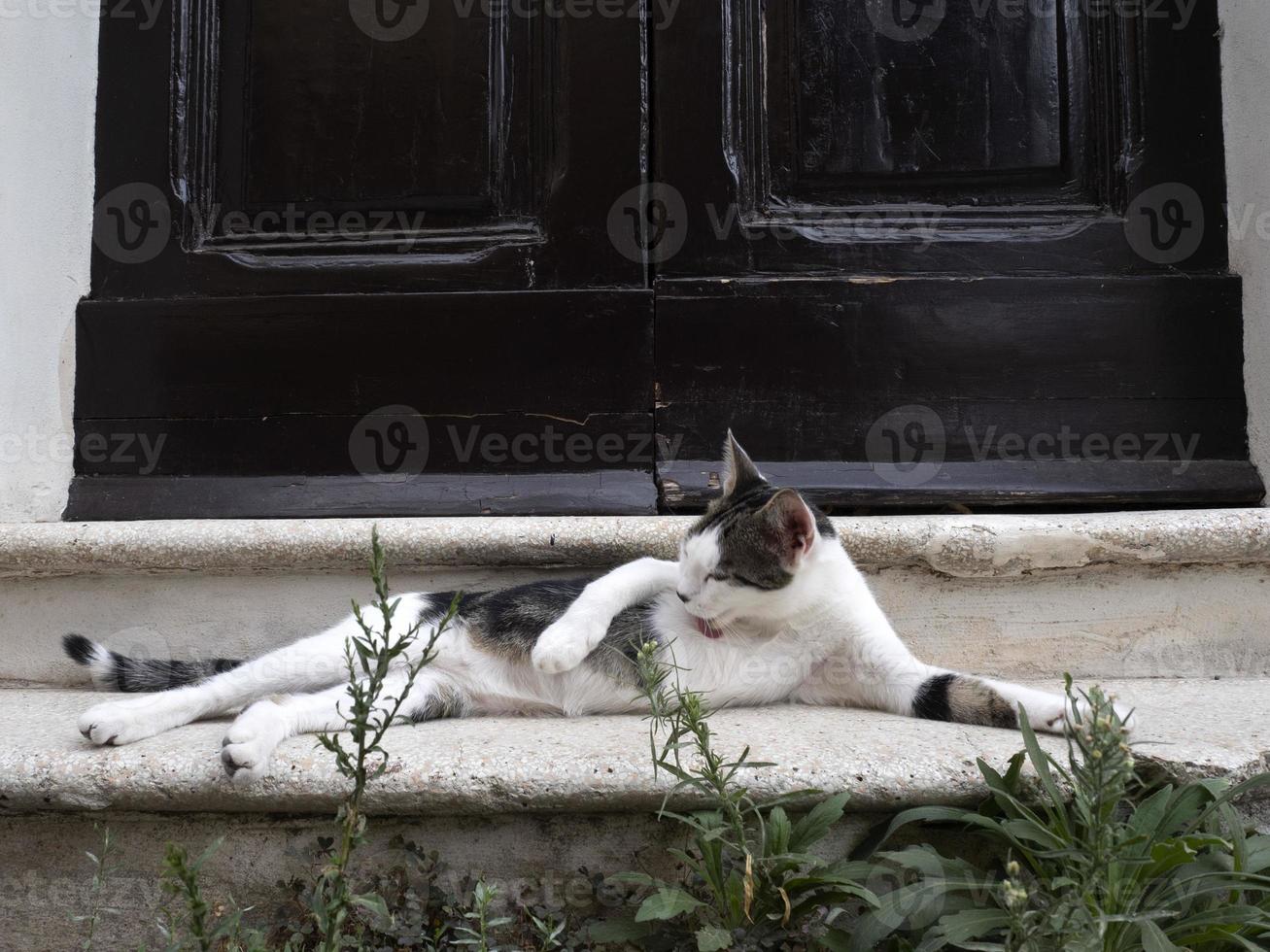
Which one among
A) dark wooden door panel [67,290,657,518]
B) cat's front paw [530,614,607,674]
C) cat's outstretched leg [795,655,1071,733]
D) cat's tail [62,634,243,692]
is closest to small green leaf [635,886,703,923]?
cat's front paw [530,614,607,674]

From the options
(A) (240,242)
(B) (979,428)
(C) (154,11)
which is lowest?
(B) (979,428)

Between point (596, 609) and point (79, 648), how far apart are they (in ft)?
3.31

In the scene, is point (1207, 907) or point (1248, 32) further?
point (1248, 32)

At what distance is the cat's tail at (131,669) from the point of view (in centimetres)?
168

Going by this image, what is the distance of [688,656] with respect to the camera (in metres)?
1.67

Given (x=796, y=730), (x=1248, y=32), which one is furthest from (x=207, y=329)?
(x=1248, y=32)

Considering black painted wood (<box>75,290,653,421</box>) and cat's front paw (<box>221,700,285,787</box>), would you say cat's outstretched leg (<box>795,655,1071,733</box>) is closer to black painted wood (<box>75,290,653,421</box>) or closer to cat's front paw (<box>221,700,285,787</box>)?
black painted wood (<box>75,290,653,421</box>)

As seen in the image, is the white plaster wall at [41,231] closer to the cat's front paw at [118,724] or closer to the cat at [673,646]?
the cat at [673,646]

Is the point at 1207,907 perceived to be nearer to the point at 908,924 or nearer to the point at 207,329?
the point at 908,924

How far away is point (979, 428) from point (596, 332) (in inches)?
37.3

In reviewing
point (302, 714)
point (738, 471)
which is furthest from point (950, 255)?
point (302, 714)

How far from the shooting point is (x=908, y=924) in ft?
3.43

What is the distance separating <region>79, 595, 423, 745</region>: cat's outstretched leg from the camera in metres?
1.36

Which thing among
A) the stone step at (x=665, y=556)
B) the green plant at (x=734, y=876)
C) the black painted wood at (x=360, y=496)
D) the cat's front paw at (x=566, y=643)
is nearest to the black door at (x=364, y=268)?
the black painted wood at (x=360, y=496)
